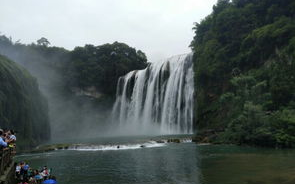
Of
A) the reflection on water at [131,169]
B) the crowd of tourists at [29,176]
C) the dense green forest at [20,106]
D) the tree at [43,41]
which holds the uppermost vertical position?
the tree at [43,41]

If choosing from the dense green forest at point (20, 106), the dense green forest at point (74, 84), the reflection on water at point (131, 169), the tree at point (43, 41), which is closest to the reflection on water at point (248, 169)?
the reflection on water at point (131, 169)

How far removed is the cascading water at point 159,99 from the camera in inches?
1951

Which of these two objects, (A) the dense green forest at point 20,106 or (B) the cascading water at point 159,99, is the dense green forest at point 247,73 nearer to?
(B) the cascading water at point 159,99

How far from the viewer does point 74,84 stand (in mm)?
70250

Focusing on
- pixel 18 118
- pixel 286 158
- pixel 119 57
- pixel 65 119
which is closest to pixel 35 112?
pixel 18 118

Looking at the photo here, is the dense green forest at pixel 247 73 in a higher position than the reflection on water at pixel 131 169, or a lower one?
higher

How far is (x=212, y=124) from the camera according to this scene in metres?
43.5

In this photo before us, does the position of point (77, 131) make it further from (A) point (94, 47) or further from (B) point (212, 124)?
(B) point (212, 124)

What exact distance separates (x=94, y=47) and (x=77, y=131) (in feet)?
67.0

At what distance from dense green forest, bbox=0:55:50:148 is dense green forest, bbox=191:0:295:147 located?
21703 mm

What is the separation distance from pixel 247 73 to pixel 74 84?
134 feet

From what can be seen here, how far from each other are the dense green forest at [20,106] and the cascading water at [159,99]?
58.2 feet

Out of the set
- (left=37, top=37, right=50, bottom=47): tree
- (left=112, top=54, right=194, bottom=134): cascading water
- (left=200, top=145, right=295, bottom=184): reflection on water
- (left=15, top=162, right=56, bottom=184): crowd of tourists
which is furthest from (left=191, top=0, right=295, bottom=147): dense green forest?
(left=37, top=37, right=50, bottom=47): tree

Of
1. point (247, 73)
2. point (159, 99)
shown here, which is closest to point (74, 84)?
point (159, 99)
